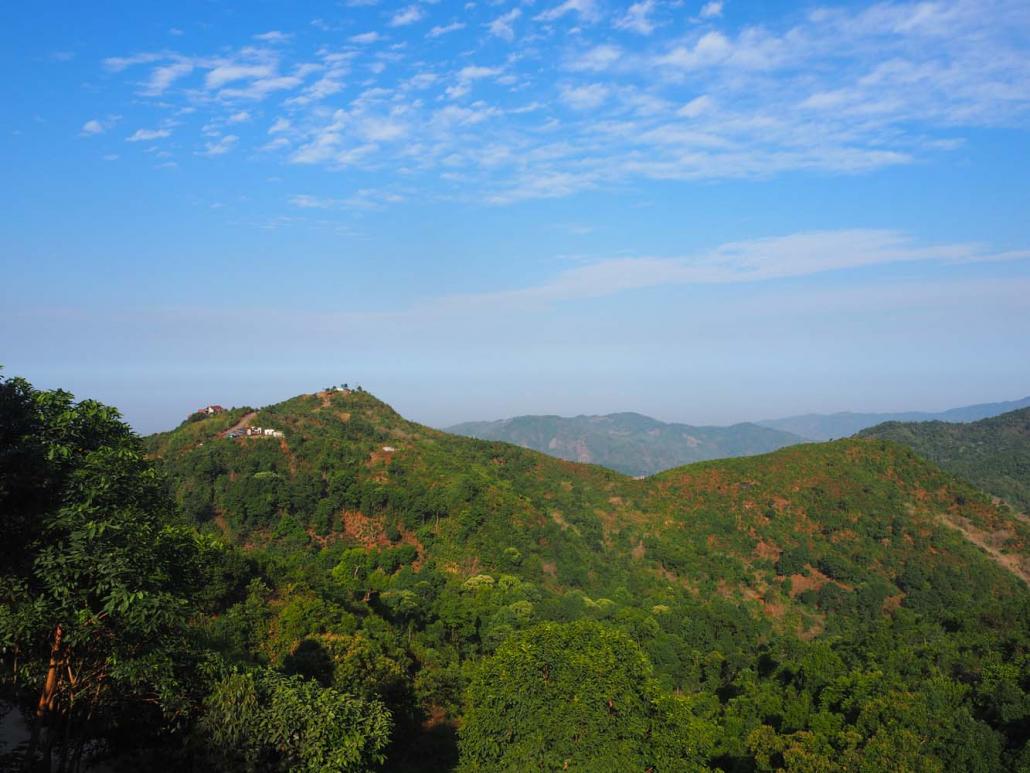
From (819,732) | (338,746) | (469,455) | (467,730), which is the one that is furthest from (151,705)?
(469,455)

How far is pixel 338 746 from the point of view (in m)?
12.4

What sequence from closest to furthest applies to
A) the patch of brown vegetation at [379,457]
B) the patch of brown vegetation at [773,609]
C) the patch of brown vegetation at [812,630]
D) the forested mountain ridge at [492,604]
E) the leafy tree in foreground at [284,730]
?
the forested mountain ridge at [492,604] → the leafy tree in foreground at [284,730] → the patch of brown vegetation at [812,630] → the patch of brown vegetation at [773,609] → the patch of brown vegetation at [379,457]

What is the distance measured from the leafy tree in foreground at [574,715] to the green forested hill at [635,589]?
3.3 inches

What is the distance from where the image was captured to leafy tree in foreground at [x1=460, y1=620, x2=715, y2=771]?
16750mm

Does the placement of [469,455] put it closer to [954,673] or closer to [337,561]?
[337,561]

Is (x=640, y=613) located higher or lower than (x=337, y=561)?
lower

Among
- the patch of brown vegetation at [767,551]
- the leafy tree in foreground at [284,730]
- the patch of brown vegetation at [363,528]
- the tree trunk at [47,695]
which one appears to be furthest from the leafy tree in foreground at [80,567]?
the patch of brown vegetation at [767,551]

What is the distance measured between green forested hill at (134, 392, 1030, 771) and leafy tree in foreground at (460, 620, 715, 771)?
84 mm

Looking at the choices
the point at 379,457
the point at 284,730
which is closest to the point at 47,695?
the point at 284,730

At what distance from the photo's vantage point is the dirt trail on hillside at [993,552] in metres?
64.7

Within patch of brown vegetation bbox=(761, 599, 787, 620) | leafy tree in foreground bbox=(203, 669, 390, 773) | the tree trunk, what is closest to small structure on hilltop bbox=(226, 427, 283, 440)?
patch of brown vegetation bbox=(761, 599, 787, 620)

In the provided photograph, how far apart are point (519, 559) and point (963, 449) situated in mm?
146784

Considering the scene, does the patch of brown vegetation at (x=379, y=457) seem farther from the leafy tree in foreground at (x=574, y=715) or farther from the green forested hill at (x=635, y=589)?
the leafy tree in foreground at (x=574, y=715)

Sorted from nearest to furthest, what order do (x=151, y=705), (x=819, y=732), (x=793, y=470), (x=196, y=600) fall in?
(x=196, y=600) < (x=151, y=705) < (x=819, y=732) < (x=793, y=470)
